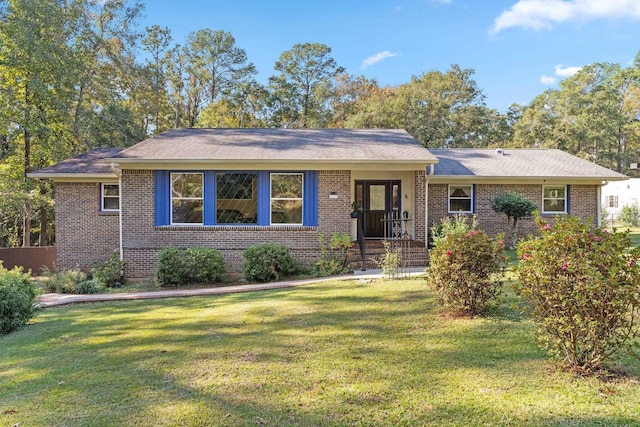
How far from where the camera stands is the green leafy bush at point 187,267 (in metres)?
10.1

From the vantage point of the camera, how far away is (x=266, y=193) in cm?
1145

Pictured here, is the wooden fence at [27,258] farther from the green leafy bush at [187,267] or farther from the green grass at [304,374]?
the green grass at [304,374]

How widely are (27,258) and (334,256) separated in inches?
486

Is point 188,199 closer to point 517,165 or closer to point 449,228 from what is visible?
point 449,228

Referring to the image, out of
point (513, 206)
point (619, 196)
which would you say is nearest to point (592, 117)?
point (619, 196)

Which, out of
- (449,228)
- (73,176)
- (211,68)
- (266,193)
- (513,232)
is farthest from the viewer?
(211,68)

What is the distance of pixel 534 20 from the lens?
17.7 meters

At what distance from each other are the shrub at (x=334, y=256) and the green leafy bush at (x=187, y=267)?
2.93 m

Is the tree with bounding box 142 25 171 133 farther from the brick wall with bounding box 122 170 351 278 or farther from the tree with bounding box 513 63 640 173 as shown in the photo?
the tree with bounding box 513 63 640 173

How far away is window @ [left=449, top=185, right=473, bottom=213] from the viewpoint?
47.1 feet

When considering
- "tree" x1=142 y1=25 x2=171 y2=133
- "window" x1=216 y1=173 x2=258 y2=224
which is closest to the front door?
"window" x1=216 y1=173 x2=258 y2=224

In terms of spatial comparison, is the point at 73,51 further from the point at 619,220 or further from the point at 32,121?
the point at 619,220

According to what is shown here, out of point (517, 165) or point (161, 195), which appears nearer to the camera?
point (161, 195)

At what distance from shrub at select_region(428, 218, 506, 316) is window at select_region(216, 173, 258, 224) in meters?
7.05
